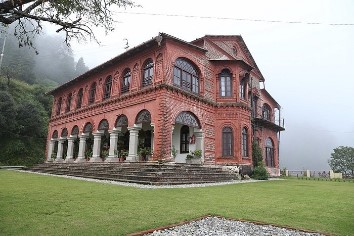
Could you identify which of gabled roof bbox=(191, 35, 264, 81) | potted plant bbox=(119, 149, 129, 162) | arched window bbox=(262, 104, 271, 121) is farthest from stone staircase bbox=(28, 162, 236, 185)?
arched window bbox=(262, 104, 271, 121)

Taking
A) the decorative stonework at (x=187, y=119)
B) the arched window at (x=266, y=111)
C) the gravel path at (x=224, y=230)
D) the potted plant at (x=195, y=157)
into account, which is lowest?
the gravel path at (x=224, y=230)

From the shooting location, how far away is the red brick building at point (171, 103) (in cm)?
1648

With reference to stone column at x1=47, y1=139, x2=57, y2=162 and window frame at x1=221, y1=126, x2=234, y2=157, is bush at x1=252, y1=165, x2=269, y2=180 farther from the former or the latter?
stone column at x1=47, y1=139, x2=57, y2=162

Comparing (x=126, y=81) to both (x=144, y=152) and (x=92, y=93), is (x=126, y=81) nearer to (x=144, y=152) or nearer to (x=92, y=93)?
(x=92, y=93)

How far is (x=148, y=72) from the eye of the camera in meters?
18.3

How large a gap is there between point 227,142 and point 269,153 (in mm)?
10134

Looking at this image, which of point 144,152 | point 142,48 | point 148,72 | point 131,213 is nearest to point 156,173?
point 144,152

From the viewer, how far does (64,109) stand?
27.8 m

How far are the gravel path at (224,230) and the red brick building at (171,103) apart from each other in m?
10.0

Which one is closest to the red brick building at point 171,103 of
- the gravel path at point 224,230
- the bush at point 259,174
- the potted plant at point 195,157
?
the potted plant at point 195,157

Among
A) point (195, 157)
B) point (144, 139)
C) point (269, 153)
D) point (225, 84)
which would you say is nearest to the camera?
point (195, 157)

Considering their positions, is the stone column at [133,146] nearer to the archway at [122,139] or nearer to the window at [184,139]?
the archway at [122,139]

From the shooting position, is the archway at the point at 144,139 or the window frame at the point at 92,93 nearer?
the archway at the point at 144,139

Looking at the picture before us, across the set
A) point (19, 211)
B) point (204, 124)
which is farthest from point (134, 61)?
point (19, 211)
